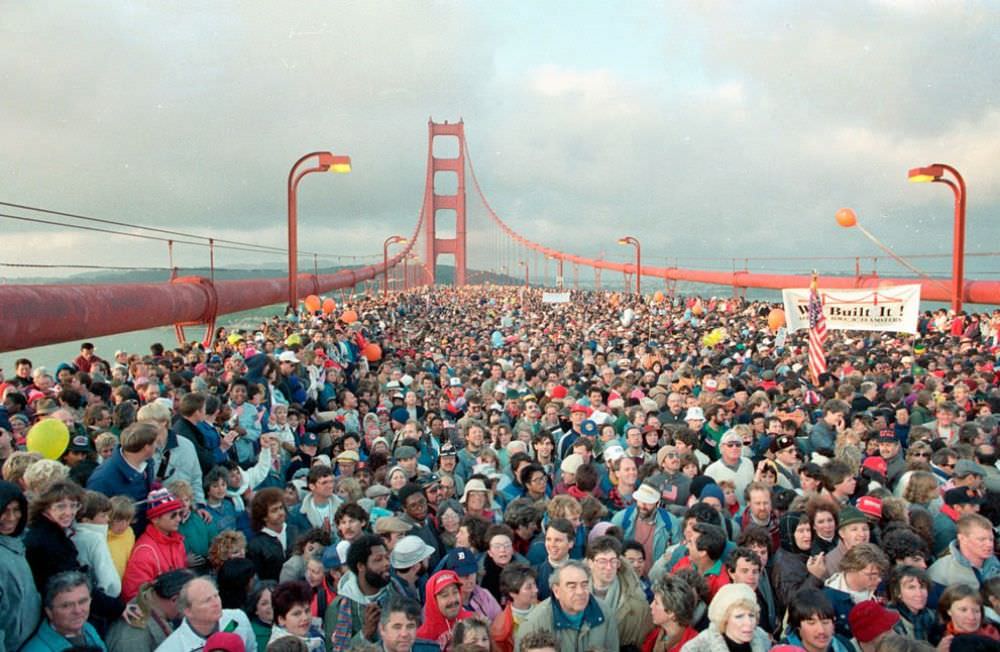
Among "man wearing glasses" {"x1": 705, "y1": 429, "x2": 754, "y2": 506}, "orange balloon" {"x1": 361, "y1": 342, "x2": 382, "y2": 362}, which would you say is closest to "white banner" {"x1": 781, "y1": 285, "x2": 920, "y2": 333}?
"orange balloon" {"x1": 361, "y1": 342, "x2": 382, "y2": 362}

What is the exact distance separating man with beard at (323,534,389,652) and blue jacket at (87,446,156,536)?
3.60 ft

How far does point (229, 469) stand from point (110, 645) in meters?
1.86

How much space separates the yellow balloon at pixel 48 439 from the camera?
176 inches

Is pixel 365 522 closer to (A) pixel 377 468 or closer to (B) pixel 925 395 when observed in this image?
(A) pixel 377 468

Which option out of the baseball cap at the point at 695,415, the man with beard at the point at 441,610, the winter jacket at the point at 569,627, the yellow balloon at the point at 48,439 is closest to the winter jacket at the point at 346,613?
the man with beard at the point at 441,610

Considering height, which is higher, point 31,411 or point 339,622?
point 31,411

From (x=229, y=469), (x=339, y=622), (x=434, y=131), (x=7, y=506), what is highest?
(x=434, y=131)

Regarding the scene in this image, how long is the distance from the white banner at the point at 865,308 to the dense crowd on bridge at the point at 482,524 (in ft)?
12.1

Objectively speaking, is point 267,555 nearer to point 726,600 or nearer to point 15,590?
point 15,590

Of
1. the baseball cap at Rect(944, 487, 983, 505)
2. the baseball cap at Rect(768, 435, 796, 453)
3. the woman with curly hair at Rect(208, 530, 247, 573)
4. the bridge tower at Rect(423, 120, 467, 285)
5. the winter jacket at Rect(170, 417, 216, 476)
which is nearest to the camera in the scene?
the woman with curly hair at Rect(208, 530, 247, 573)

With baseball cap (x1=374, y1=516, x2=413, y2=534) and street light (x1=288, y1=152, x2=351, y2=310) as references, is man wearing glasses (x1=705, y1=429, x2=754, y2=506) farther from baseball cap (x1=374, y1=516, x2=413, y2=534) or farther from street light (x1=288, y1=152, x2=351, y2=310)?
street light (x1=288, y1=152, x2=351, y2=310)

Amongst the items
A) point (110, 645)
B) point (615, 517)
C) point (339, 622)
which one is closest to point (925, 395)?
point (615, 517)

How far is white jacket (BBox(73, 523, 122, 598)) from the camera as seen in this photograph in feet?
10.9

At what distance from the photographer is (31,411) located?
6.28m
